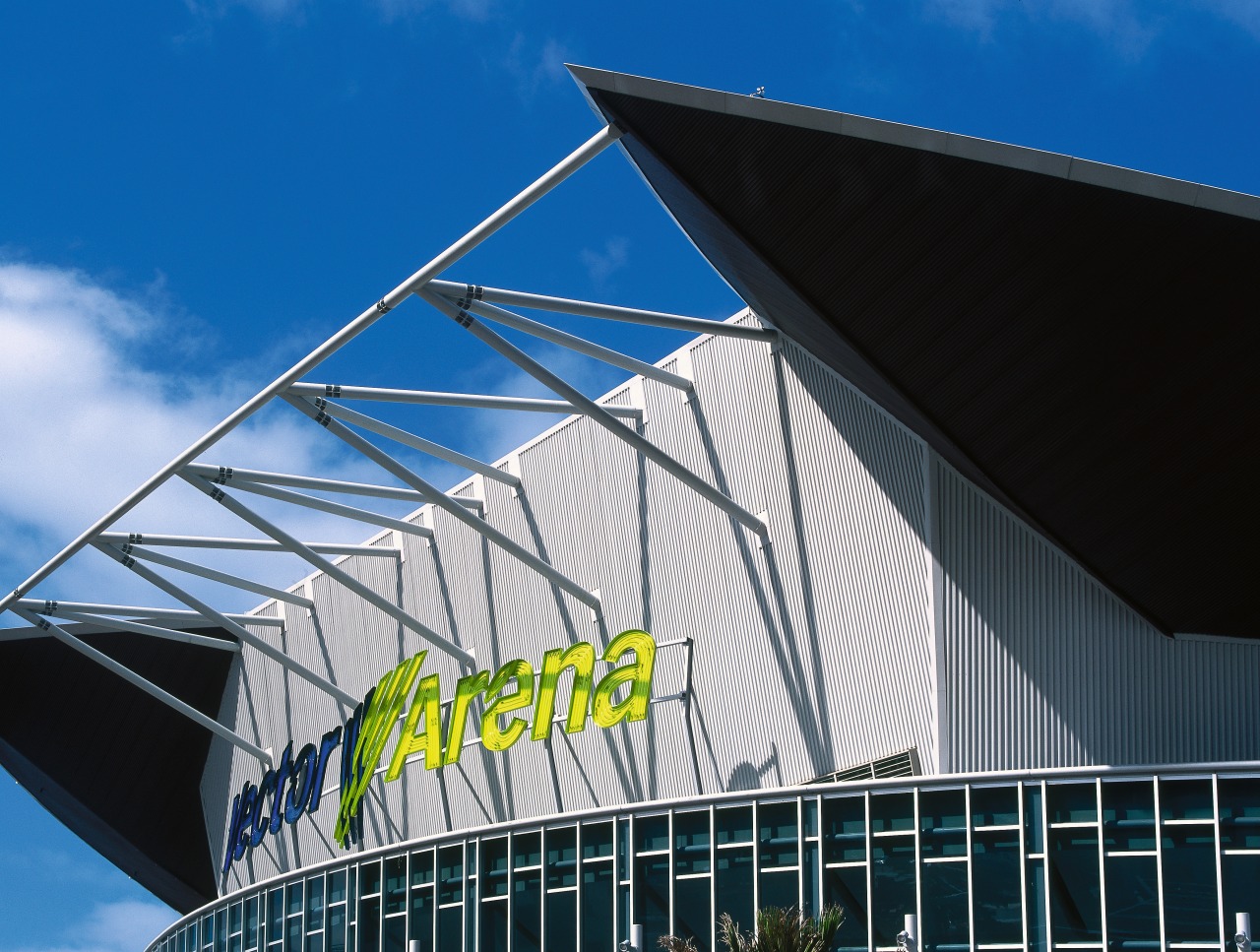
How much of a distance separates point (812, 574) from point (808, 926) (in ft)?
31.7

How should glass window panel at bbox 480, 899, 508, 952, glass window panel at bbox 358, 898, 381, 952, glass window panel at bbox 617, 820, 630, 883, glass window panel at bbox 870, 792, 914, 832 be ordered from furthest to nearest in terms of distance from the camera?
glass window panel at bbox 358, 898, 381, 952 → glass window panel at bbox 480, 899, 508, 952 → glass window panel at bbox 617, 820, 630, 883 → glass window panel at bbox 870, 792, 914, 832

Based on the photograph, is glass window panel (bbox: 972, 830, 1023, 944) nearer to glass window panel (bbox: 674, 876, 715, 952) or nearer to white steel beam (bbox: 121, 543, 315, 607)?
glass window panel (bbox: 674, 876, 715, 952)

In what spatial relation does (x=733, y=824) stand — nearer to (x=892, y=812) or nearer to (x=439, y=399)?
(x=892, y=812)

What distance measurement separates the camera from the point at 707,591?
35.0 metres

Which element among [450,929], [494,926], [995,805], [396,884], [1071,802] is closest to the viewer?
[1071,802]

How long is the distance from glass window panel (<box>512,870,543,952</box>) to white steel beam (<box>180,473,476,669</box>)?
9376 mm

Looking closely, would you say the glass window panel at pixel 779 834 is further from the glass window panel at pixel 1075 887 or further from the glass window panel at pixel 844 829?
the glass window panel at pixel 1075 887

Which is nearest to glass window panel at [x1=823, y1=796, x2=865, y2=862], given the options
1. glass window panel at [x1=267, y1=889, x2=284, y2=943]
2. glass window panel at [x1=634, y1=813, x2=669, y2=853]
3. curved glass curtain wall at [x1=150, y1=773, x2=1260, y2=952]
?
curved glass curtain wall at [x1=150, y1=773, x2=1260, y2=952]

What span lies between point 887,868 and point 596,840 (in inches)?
246

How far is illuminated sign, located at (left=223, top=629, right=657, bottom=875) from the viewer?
3631 centimetres

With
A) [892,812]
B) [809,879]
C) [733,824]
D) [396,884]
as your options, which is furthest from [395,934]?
[892,812]

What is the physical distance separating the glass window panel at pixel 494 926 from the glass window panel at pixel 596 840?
244 cm

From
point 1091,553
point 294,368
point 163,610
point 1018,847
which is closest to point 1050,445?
point 1091,553

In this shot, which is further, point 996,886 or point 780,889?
point 780,889
